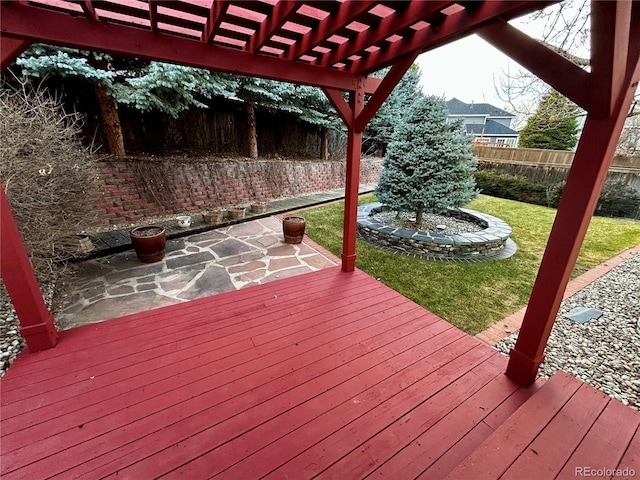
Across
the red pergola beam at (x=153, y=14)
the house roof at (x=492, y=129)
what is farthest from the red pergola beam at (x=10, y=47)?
the house roof at (x=492, y=129)

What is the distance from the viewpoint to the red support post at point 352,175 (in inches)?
121

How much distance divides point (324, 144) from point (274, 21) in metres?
8.21

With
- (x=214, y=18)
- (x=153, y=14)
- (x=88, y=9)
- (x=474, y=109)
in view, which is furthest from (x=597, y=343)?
(x=474, y=109)

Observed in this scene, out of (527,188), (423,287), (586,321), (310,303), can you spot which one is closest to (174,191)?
(310,303)

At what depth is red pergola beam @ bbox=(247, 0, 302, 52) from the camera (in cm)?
173

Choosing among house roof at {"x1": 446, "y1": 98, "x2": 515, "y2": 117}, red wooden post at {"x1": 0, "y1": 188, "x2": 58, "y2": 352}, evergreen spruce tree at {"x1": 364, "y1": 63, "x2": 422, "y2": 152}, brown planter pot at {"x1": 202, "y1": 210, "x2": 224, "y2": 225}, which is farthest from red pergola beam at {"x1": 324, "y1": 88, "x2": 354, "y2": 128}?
house roof at {"x1": 446, "y1": 98, "x2": 515, "y2": 117}

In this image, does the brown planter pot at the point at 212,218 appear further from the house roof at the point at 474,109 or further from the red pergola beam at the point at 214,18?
the house roof at the point at 474,109

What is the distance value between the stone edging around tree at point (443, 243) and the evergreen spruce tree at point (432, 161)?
733mm

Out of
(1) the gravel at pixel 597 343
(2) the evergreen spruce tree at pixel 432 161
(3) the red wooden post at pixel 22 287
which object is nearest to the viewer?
(3) the red wooden post at pixel 22 287

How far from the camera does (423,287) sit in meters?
3.72

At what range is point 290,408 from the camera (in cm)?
182

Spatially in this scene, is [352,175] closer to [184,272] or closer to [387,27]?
[387,27]

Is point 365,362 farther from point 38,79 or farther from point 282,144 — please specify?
point 282,144

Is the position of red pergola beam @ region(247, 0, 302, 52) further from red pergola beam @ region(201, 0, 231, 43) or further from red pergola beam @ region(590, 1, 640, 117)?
red pergola beam @ region(590, 1, 640, 117)
